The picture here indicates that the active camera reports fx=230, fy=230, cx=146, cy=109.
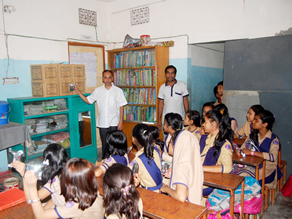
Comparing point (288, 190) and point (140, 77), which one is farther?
point (140, 77)

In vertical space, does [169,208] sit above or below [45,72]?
below

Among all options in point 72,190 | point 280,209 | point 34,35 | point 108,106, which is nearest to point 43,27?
point 34,35

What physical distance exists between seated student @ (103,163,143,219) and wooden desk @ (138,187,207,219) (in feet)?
0.54

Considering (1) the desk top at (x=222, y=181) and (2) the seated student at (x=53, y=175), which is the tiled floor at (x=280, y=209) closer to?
(1) the desk top at (x=222, y=181)

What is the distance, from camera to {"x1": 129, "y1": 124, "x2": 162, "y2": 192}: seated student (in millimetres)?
1934

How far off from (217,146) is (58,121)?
2.86 metres

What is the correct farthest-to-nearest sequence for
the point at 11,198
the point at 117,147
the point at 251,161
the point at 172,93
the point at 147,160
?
the point at 172,93 < the point at 251,161 < the point at 117,147 < the point at 147,160 < the point at 11,198

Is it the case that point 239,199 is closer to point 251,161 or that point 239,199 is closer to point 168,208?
point 251,161

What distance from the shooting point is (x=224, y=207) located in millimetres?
2059

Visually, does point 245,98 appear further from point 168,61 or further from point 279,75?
point 168,61

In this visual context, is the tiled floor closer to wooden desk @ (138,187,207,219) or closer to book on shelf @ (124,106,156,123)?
wooden desk @ (138,187,207,219)

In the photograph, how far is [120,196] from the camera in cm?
134

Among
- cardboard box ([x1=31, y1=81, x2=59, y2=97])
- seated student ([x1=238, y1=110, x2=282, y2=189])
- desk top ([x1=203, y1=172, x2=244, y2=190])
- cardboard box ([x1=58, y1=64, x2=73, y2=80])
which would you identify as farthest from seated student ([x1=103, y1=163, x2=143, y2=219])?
cardboard box ([x1=58, y1=64, x2=73, y2=80])

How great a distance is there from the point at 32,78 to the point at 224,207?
351 centimetres
